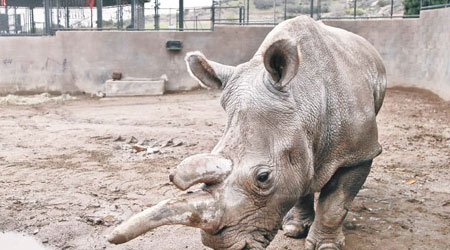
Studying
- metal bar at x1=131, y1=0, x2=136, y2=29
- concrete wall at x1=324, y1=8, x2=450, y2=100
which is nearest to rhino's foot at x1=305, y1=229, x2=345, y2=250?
concrete wall at x1=324, y1=8, x2=450, y2=100

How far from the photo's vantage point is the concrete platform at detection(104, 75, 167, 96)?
43.7ft

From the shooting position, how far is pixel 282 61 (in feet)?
9.94

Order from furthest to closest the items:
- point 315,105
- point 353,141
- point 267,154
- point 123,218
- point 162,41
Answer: point 162,41, point 123,218, point 353,141, point 315,105, point 267,154

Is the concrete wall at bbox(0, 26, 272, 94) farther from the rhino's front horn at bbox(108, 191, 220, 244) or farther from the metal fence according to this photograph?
the rhino's front horn at bbox(108, 191, 220, 244)

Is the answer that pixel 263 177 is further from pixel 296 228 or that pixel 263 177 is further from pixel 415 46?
pixel 415 46

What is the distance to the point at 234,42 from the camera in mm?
14086

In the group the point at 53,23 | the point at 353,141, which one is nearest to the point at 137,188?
the point at 353,141

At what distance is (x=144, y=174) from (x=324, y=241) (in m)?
2.93

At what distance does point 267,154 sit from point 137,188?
313 centimetres

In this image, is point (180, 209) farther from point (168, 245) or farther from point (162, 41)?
Result: point (162, 41)

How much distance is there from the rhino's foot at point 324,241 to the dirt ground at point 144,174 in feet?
0.70

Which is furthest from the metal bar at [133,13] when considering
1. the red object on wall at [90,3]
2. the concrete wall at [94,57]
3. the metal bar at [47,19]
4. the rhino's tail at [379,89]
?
the rhino's tail at [379,89]

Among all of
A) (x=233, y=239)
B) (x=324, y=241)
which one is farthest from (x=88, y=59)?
(x=233, y=239)

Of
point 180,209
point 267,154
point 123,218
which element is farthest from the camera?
point 123,218
